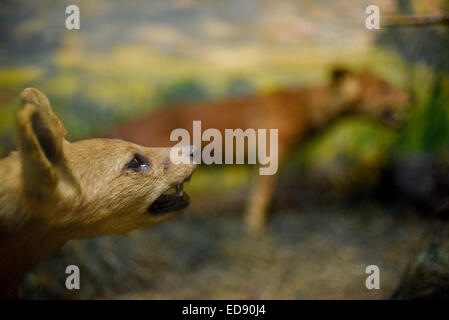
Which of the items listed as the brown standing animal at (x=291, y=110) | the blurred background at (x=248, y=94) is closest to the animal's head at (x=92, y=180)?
the blurred background at (x=248, y=94)

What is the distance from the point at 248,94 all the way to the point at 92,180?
7.86 feet

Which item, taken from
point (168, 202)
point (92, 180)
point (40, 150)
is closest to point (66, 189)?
point (92, 180)

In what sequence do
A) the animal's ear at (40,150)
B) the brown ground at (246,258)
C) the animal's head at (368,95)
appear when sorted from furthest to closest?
the animal's head at (368,95) → the brown ground at (246,258) → the animal's ear at (40,150)

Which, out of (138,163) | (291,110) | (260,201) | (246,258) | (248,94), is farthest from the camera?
(248,94)

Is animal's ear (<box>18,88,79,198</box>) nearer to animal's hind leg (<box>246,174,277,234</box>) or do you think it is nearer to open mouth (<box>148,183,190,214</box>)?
open mouth (<box>148,183,190,214</box>)

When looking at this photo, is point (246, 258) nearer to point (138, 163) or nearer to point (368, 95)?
point (138, 163)

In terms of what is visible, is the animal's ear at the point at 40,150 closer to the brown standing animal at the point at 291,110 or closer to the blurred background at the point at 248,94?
the blurred background at the point at 248,94

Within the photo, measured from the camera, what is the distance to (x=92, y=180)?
1.56 meters

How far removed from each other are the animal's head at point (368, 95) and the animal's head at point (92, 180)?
6.68 ft

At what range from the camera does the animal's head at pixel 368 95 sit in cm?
322

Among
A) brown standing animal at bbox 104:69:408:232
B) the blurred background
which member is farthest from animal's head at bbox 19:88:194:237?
brown standing animal at bbox 104:69:408:232

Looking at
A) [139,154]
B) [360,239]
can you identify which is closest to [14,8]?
[139,154]

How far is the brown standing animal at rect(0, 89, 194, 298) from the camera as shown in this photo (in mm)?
1379

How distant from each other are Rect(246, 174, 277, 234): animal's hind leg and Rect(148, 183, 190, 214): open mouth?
174 cm
